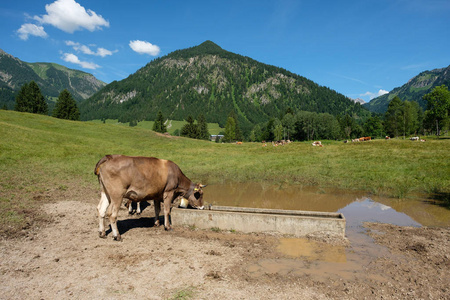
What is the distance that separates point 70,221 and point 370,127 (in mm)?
129643

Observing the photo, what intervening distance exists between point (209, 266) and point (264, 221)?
11.1 ft

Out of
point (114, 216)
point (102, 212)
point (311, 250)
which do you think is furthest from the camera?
point (102, 212)

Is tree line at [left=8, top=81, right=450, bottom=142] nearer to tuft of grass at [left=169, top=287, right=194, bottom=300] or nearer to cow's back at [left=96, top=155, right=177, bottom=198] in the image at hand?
cow's back at [left=96, top=155, right=177, bottom=198]

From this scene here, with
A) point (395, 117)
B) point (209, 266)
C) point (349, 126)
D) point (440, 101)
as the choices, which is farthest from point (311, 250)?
point (349, 126)

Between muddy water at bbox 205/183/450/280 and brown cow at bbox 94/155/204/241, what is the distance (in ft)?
16.0

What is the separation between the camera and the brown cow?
9172mm

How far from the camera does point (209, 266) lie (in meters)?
7.33

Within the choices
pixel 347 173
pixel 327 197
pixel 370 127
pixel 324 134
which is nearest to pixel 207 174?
pixel 327 197

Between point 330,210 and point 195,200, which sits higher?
point 195,200

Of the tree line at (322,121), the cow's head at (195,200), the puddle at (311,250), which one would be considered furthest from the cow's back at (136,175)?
the tree line at (322,121)

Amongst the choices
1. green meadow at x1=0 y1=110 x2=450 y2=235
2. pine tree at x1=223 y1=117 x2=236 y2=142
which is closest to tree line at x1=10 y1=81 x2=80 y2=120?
green meadow at x1=0 y1=110 x2=450 y2=235

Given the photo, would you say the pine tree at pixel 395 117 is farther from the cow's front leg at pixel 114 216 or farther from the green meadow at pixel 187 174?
the cow's front leg at pixel 114 216

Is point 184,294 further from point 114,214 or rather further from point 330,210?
point 330,210

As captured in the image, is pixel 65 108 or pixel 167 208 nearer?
pixel 167 208
